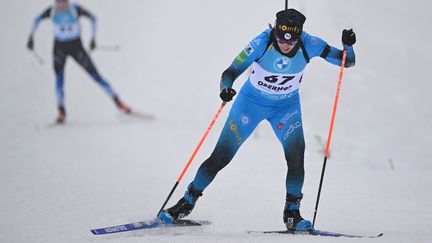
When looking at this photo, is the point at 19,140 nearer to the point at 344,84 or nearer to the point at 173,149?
the point at 173,149

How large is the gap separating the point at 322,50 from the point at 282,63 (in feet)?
1.62

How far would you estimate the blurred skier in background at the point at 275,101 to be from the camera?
4828mm

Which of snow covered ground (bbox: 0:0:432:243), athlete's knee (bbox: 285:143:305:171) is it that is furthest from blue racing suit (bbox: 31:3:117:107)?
athlete's knee (bbox: 285:143:305:171)

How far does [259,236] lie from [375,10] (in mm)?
11627

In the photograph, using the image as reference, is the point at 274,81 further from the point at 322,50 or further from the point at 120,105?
the point at 120,105

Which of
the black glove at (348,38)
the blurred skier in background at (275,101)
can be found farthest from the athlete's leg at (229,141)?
the black glove at (348,38)

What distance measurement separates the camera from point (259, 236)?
4867mm

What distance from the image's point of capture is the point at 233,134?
5047 millimetres

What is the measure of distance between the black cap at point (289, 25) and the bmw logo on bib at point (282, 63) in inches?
9.6

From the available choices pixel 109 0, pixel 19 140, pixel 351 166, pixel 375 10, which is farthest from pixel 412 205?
pixel 109 0

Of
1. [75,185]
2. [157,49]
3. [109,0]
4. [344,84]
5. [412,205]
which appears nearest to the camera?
[412,205]

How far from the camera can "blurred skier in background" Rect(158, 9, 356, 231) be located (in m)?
4.83

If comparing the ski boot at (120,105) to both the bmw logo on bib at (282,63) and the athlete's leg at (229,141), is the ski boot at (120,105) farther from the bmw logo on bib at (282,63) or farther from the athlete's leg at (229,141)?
the bmw logo on bib at (282,63)

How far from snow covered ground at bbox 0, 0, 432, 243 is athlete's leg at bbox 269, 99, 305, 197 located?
627mm
